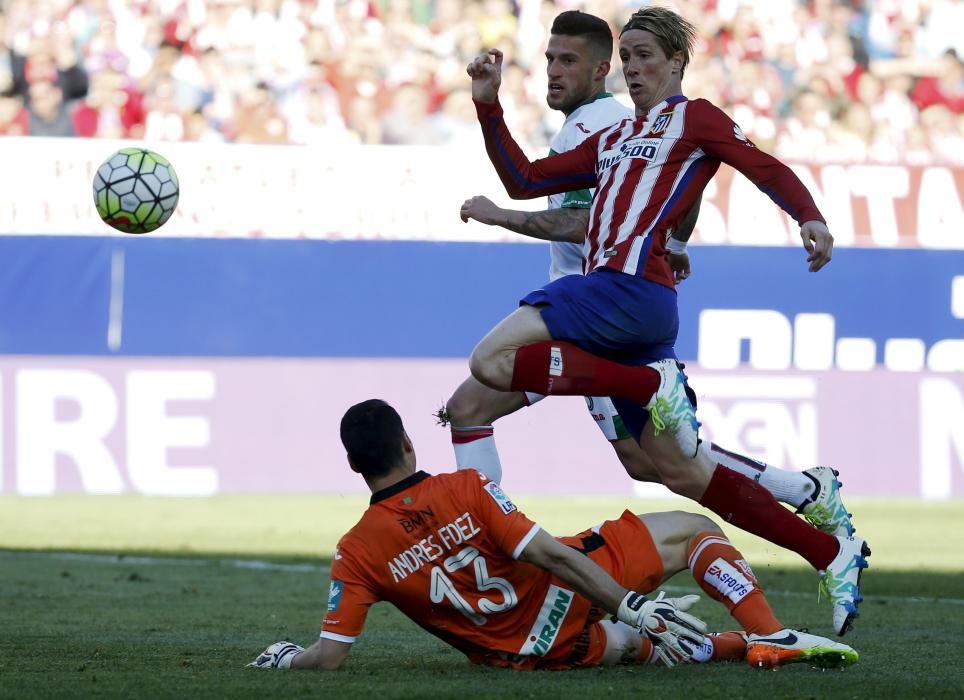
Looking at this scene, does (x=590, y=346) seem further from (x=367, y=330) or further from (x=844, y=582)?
(x=367, y=330)

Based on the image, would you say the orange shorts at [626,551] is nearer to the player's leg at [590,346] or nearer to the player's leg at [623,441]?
the player's leg at [590,346]

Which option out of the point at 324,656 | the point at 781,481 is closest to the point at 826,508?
the point at 781,481

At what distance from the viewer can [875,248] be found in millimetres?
14016

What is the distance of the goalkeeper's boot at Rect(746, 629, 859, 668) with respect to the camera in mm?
4770

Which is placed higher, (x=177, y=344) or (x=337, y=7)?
(x=337, y=7)

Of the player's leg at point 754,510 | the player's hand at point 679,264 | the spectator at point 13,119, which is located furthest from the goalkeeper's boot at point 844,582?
the spectator at point 13,119

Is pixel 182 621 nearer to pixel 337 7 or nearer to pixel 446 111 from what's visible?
pixel 446 111

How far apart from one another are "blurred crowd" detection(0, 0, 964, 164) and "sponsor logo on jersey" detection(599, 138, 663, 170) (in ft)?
29.1

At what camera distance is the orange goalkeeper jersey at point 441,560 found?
4676mm

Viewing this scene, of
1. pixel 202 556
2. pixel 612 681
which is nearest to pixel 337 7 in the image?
pixel 202 556

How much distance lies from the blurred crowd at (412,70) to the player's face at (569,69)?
8048 mm

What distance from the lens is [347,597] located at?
15.4 feet

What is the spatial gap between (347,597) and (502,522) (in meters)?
0.54

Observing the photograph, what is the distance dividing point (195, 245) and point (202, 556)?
4318mm
